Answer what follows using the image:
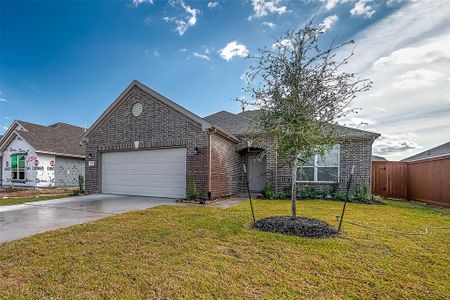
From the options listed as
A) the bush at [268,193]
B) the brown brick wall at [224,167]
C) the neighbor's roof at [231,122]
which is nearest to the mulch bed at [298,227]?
the brown brick wall at [224,167]

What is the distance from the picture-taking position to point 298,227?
487 centimetres

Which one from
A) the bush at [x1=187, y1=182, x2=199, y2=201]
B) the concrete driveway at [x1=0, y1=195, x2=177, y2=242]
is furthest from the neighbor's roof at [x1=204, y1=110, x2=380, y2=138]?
the concrete driveway at [x1=0, y1=195, x2=177, y2=242]

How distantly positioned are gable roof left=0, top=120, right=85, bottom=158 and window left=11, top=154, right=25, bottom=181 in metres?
1.42

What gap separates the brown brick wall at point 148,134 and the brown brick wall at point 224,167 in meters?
0.56

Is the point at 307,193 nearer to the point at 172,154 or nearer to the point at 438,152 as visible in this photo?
the point at 172,154

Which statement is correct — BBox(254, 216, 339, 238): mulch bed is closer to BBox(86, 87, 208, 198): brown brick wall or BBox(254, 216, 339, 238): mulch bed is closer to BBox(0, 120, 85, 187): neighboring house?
BBox(86, 87, 208, 198): brown brick wall

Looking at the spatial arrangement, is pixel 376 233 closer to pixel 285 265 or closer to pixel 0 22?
pixel 285 265

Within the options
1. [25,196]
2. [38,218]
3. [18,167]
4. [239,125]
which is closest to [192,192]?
[38,218]

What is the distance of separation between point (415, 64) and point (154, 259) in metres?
9.65

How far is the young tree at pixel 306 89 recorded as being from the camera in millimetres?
5121

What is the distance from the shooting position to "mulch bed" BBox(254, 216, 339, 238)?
4672mm

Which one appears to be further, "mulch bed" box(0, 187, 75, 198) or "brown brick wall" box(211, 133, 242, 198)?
"mulch bed" box(0, 187, 75, 198)

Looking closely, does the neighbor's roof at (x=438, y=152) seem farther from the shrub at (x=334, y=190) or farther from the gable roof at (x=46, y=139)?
the gable roof at (x=46, y=139)

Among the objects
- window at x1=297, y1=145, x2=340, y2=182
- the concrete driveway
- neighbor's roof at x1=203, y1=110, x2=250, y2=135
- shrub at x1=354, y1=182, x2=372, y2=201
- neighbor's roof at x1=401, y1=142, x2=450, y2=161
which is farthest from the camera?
neighbor's roof at x1=203, y1=110, x2=250, y2=135
